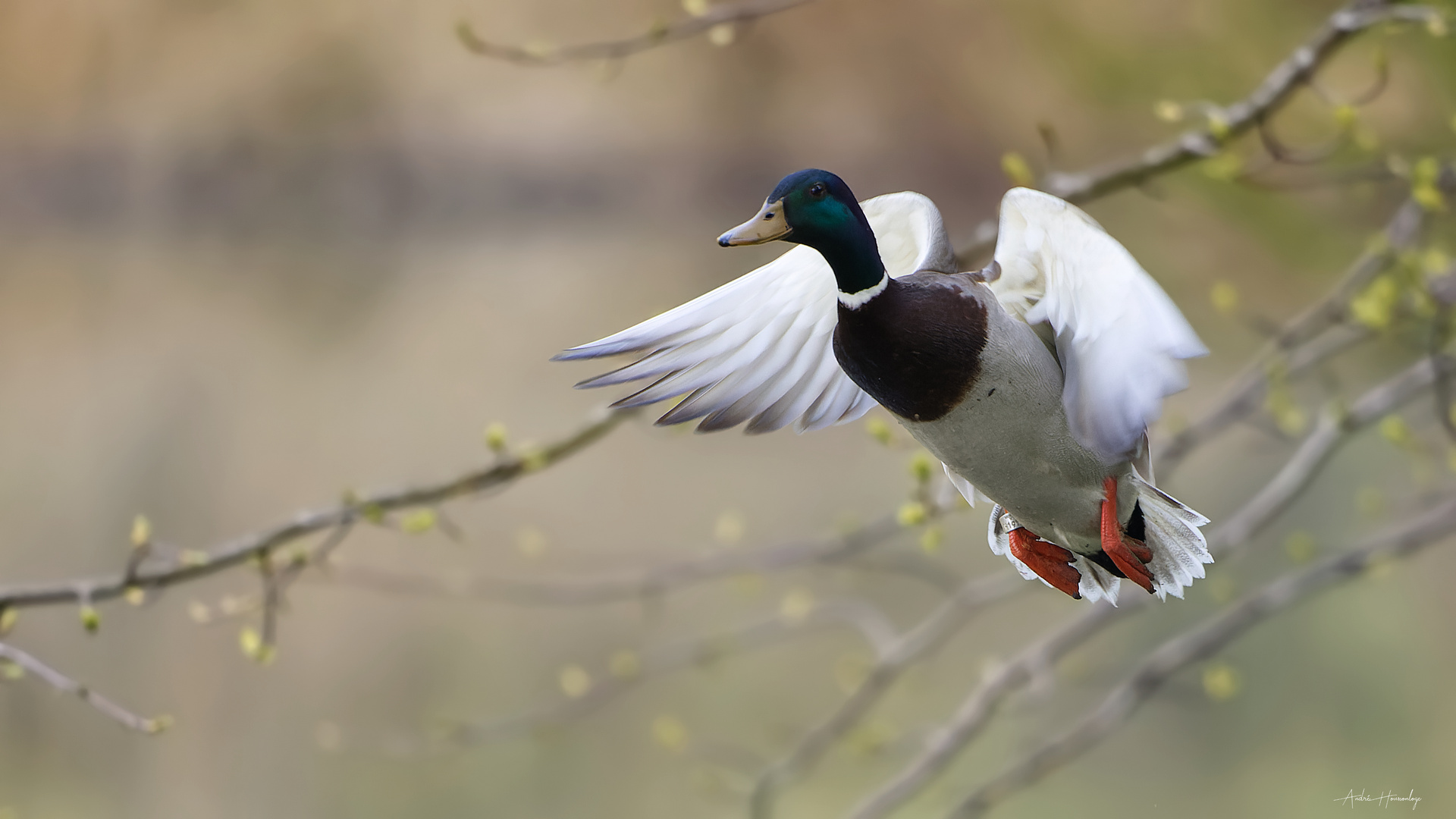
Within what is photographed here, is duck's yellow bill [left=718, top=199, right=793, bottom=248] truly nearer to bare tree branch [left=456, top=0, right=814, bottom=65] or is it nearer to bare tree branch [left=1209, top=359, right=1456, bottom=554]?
bare tree branch [left=456, top=0, right=814, bottom=65]

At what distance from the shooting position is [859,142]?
11.0 ft

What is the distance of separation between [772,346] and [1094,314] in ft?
0.44

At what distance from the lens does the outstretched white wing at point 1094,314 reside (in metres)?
0.30

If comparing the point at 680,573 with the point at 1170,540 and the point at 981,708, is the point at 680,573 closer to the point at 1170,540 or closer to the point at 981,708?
the point at 981,708

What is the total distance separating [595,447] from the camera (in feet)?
8.21

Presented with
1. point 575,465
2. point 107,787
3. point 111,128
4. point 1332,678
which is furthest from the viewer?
point 111,128

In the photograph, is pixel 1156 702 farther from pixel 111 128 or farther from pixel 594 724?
pixel 111 128

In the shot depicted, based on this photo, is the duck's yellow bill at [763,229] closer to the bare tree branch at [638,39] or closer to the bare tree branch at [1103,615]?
the bare tree branch at [638,39]

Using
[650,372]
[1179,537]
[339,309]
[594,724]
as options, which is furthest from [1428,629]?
[339,309]

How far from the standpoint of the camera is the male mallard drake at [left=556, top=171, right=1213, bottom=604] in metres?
0.34

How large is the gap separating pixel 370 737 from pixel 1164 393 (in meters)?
1.57

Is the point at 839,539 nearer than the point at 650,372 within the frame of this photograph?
No

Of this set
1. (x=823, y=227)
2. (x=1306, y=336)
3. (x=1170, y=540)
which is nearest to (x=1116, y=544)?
(x=1170, y=540)
